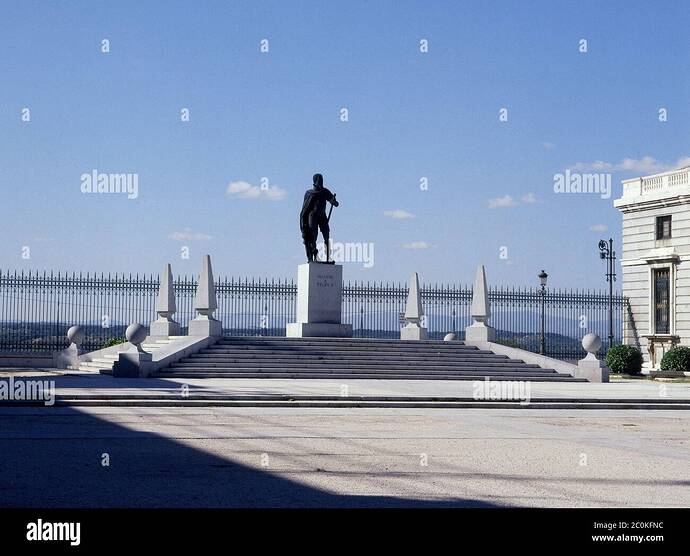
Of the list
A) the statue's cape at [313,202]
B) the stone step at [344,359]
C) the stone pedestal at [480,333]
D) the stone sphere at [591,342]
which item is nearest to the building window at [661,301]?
the stone pedestal at [480,333]

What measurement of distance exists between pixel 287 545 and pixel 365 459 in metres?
5.11

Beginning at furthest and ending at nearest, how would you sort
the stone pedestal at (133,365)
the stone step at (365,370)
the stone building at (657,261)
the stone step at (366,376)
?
1. the stone building at (657,261)
2. the stone step at (365,370)
3. the stone step at (366,376)
4. the stone pedestal at (133,365)

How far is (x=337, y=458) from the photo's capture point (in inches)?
466

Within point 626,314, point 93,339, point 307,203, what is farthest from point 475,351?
point 626,314

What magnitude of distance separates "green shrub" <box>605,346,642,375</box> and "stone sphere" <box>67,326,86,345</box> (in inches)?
859

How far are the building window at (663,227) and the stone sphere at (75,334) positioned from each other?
2962cm

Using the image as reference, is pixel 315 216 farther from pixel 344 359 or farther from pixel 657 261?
pixel 657 261

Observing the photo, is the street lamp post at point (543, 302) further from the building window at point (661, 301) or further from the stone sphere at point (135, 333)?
the stone sphere at point (135, 333)

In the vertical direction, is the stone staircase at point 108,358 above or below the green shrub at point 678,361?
above

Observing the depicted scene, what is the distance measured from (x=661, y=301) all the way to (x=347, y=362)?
23835 millimetres

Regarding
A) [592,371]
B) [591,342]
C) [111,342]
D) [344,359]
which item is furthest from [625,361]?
[111,342]

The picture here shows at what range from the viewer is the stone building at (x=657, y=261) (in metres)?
47.1

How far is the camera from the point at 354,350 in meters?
32.2

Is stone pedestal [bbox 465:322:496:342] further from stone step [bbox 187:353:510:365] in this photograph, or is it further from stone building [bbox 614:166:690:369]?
stone building [bbox 614:166:690:369]
